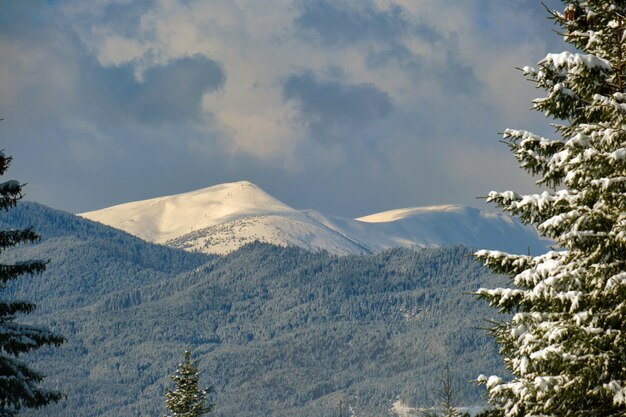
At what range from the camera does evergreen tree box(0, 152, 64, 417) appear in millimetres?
27094

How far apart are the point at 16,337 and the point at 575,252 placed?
1486 centimetres

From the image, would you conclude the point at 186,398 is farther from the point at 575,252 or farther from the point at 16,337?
the point at 575,252

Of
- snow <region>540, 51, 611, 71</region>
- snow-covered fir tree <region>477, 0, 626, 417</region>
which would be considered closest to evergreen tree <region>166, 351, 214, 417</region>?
snow-covered fir tree <region>477, 0, 626, 417</region>

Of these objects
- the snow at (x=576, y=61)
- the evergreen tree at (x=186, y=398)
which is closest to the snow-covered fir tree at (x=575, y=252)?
the snow at (x=576, y=61)

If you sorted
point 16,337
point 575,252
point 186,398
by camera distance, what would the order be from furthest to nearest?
point 186,398, point 16,337, point 575,252

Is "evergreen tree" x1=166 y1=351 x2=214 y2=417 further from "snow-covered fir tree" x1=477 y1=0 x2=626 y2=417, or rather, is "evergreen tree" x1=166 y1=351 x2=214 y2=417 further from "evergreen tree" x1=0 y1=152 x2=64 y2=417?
"snow-covered fir tree" x1=477 y1=0 x2=626 y2=417

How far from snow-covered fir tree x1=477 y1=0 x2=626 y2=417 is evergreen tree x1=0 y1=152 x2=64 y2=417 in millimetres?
12256

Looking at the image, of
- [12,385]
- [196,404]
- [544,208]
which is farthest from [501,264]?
[196,404]

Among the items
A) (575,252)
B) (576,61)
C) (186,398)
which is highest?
(576,61)

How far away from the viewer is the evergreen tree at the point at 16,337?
1067 inches

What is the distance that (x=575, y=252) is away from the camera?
67.5ft

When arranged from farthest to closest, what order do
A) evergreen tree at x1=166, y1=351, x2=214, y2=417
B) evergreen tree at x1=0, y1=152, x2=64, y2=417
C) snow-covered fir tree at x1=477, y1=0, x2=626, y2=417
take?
evergreen tree at x1=166, y1=351, x2=214, y2=417, evergreen tree at x1=0, y1=152, x2=64, y2=417, snow-covered fir tree at x1=477, y1=0, x2=626, y2=417

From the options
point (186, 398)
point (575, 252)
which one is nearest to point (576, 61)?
point (575, 252)

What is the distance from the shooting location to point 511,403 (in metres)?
21.1
